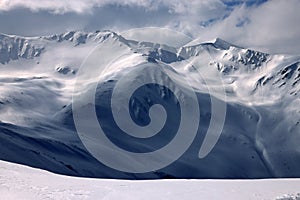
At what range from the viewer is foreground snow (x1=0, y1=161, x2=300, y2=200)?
66.3 feet

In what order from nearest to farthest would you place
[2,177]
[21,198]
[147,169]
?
1. [21,198]
2. [2,177]
3. [147,169]

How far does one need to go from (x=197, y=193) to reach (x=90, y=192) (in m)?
5.75

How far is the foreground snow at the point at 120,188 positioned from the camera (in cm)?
2022

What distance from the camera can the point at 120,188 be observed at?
886 inches

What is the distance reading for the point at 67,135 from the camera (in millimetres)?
199125

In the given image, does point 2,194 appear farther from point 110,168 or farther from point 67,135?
point 67,135

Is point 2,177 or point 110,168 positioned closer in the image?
point 2,177

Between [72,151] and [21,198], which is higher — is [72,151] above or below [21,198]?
above

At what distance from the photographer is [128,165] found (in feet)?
544

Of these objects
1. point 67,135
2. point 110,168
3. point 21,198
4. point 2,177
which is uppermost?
point 67,135

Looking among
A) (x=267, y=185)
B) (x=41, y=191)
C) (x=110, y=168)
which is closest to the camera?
(x=41, y=191)

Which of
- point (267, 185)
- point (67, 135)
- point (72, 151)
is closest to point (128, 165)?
point (72, 151)

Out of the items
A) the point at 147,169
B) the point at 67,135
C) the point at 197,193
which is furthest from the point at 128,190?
the point at 67,135

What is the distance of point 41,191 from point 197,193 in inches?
321
